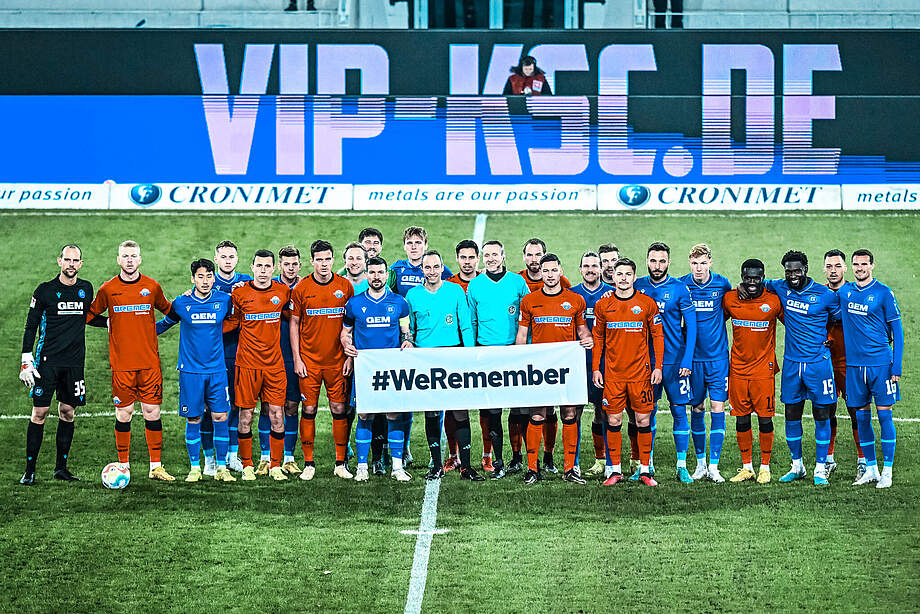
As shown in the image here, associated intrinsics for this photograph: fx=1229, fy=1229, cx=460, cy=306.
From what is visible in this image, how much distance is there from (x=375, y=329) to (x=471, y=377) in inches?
37.1

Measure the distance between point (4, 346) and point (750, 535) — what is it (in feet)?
32.0

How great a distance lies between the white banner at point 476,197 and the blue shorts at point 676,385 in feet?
33.7

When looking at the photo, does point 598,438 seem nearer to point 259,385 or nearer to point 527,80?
point 259,385

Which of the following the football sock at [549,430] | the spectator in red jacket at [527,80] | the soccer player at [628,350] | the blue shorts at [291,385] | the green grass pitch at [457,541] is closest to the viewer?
the green grass pitch at [457,541]

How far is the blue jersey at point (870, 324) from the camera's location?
414 inches

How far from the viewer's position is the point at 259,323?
423 inches

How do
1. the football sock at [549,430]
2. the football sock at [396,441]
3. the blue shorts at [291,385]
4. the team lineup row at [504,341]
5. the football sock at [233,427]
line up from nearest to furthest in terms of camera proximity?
the team lineup row at [504,341] < the football sock at [396,441] < the football sock at [549,430] < the blue shorts at [291,385] < the football sock at [233,427]

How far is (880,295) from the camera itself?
10.5 metres

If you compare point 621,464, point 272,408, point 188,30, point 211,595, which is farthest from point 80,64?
point 211,595

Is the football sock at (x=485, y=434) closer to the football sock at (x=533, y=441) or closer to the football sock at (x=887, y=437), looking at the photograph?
the football sock at (x=533, y=441)

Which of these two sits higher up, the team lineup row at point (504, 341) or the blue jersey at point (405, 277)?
the blue jersey at point (405, 277)

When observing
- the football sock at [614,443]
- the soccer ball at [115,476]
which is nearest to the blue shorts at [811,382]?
the football sock at [614,443]

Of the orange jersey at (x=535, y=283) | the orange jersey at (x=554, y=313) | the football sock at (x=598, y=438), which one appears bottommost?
the football sock at (x=598, y=438)

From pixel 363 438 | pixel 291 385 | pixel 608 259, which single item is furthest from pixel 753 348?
pixel 291 385
